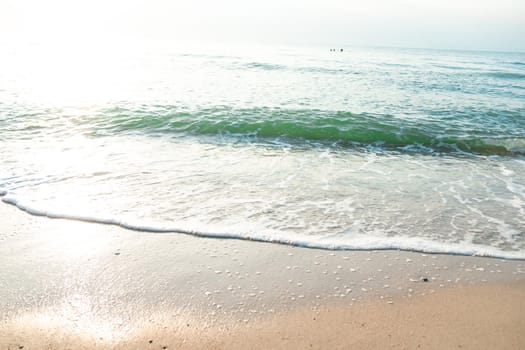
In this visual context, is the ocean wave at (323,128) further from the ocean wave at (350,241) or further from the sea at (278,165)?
the ocean wave at (350,241)

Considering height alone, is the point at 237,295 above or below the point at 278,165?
below

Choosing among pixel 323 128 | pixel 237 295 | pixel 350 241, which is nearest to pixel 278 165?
pixel 350 241

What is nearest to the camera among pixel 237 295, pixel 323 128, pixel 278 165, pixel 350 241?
pixel 237 295

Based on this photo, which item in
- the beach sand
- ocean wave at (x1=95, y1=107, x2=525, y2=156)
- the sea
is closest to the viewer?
the beach sand

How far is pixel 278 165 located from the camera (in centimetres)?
826

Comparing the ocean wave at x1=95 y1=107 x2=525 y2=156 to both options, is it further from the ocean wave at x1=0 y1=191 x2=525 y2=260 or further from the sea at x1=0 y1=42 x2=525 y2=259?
the ocean wave at x1=0 y1=191 x2=525 y2=260

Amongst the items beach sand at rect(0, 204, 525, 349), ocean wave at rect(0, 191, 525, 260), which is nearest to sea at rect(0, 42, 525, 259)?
ocean wave at rect(0, 191, 525, 260)

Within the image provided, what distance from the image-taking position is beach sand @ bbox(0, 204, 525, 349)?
3.01 m

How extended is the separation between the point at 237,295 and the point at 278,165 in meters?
4.91

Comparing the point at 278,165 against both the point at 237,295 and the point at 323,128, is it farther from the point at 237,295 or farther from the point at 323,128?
the point at 237,295

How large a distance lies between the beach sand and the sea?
1.32 ft

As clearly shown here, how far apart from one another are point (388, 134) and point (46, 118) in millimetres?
11104

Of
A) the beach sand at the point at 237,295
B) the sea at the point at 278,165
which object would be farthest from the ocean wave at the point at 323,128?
the beach sand at the point at 237,295

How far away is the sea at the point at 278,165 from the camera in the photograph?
202 inches
